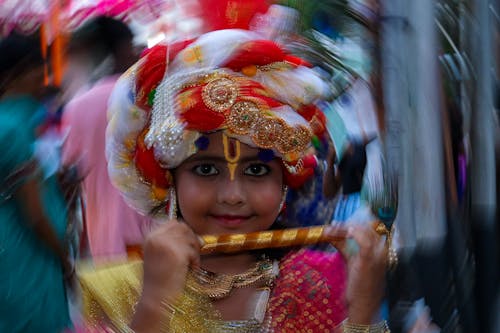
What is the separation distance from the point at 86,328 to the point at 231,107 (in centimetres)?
65

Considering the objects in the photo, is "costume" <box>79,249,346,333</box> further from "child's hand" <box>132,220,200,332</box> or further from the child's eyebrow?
the child's eyebrow

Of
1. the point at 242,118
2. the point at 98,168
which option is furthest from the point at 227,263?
the point at 98,168

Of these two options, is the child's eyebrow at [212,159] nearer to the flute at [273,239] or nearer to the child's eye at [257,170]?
the child's eye at [257,170]

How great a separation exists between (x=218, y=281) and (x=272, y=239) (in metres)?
0.24

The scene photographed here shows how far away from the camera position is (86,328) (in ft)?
6.70

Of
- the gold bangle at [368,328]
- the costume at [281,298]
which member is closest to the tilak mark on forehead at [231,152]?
the costume at [281,298]

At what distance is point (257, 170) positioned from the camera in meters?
2.09

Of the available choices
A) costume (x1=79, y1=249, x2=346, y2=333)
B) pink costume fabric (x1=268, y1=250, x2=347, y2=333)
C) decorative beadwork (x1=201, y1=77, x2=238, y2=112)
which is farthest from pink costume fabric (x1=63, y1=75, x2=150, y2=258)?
decorative beadwork (x1=201, y1=77, x2=238, y2=112)

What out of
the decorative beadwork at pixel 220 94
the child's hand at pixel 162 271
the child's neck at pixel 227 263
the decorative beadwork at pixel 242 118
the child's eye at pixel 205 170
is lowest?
the child's neck at pixel 227 263

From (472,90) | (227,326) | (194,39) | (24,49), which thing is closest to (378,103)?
(472,90)

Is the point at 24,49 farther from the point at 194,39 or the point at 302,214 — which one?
the point at 302,214

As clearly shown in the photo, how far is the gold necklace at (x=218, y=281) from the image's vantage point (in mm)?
2059

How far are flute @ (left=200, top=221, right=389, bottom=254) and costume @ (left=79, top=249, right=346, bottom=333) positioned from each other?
0.20 m

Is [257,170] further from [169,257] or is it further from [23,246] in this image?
[23,246]
